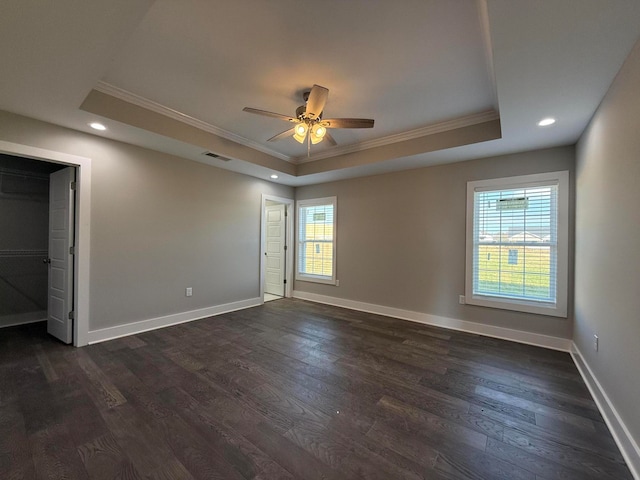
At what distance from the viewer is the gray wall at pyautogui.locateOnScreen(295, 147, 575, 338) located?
3.46 meters

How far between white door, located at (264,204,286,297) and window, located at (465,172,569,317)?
3.62 meters

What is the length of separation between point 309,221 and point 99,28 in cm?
430

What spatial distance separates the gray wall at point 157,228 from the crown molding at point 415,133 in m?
1.61

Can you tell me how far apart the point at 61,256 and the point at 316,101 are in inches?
137

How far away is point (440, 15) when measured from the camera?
5.71ft

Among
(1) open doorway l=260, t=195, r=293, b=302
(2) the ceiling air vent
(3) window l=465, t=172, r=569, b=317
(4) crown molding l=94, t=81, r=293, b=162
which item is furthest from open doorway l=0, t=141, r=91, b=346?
(3) window l=465, t=172, r=569, b=317

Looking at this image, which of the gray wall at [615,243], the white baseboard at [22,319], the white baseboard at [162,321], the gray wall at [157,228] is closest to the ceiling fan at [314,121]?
the gray wall at [615,243]

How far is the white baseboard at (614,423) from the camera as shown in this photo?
1.48 metres

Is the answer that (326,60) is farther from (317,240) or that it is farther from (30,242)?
(30,242)

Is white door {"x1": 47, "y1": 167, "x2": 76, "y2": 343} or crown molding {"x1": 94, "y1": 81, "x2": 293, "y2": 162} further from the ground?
crown molding {"x1": 94, "y1": 81, "x2": 293, "y2": 162}

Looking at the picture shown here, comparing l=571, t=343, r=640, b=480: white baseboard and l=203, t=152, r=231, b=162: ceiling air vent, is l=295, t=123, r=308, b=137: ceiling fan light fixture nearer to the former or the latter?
l=203, t=152, r=231, b=162: ceiling air vent

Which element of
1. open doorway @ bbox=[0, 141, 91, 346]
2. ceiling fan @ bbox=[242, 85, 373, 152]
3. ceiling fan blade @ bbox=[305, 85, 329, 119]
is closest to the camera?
ceiling fan blade @ bbox=[305, 85, 329, 119]

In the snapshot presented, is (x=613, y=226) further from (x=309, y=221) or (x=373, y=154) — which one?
(x=309, y=221)

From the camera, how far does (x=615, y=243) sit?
1.89 m
